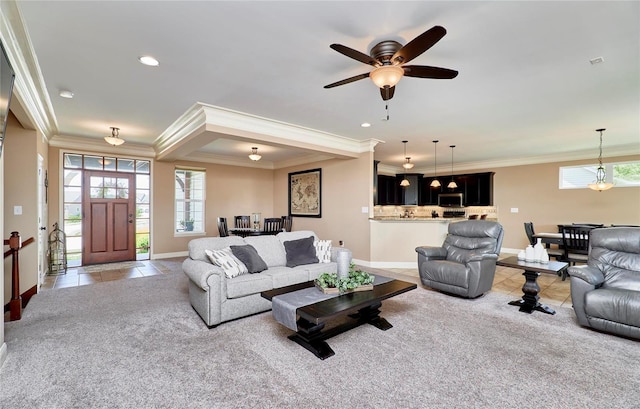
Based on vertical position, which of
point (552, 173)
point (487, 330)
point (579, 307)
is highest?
point (552, 173)

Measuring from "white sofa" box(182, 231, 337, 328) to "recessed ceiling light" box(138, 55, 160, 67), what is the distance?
1985mm

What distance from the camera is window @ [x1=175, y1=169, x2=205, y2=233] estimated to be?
24.3 ft

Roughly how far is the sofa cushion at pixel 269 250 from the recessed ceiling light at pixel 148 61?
2248mm

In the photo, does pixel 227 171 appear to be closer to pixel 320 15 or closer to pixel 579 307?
pixel 320 15

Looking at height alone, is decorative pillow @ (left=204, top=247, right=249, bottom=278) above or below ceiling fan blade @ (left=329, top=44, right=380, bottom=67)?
below

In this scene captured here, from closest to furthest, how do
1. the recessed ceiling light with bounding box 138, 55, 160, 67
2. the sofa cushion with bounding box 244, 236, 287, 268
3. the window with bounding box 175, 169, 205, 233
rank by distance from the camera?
the recessed ceiling light with bounding box 138, 55, 160, 67
the sofa cushion with bounding box 244, 236, 287, 268
the window with bounding box 175, 169, 205, 233

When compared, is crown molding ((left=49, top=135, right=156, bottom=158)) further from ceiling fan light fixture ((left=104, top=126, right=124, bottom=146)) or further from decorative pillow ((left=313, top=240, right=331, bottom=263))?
decorative pillow ((left=313, top=240, right=331, bottom=263))

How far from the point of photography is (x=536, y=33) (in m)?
2.39

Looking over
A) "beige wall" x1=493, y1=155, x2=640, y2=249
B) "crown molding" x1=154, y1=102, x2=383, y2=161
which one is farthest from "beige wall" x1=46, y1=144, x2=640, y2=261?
"crown molding" x1=154, y1=102, x2=383, y2=161

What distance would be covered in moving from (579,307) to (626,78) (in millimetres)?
2494

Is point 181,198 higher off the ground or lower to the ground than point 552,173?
lower

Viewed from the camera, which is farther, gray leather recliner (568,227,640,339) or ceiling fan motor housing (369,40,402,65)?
gray leather recliner (568,227,640,339)

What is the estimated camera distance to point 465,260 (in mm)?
4270

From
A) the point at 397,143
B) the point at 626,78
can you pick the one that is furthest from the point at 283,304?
the point at 397,143
